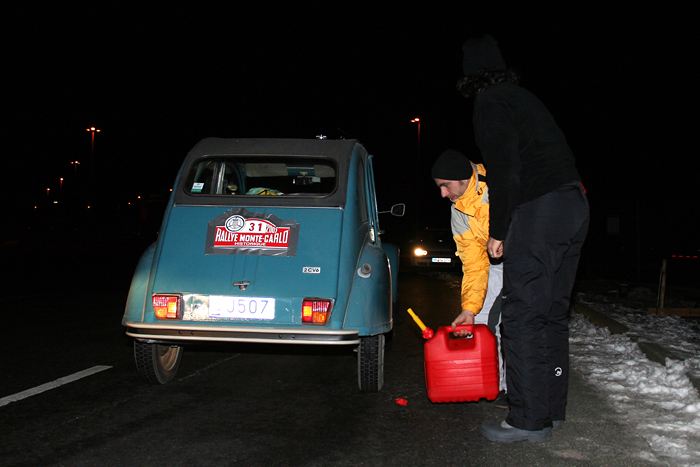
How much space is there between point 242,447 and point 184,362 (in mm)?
2422

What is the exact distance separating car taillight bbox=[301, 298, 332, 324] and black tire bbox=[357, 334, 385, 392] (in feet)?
1.29

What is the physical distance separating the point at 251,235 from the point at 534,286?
2.25 m

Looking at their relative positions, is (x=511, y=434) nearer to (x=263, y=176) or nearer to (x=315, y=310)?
(x=315, y=310)

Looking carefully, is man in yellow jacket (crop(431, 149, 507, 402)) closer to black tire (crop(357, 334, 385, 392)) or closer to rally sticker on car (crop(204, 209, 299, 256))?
black tire (crop(357, 334, 385, 392))

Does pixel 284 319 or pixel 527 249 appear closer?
pixel 527 249

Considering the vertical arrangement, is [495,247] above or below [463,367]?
above

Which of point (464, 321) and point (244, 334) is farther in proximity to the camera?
point (244, 334)

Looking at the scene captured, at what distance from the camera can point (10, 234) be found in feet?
129

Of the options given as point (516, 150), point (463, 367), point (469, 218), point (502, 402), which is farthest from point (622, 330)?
point (516, 150)

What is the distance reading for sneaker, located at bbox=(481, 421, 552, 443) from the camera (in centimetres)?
316

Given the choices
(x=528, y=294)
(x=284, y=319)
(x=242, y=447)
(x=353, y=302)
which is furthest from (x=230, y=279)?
(x=528, y=294)

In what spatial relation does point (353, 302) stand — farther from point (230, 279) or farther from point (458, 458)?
point (458, 458)

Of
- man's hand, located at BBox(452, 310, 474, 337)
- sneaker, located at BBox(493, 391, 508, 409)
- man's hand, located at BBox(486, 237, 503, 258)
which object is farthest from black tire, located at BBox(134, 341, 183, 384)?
man's hand, located at BBox(486, 237, 503, 258)

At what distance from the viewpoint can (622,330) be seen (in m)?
6.55
